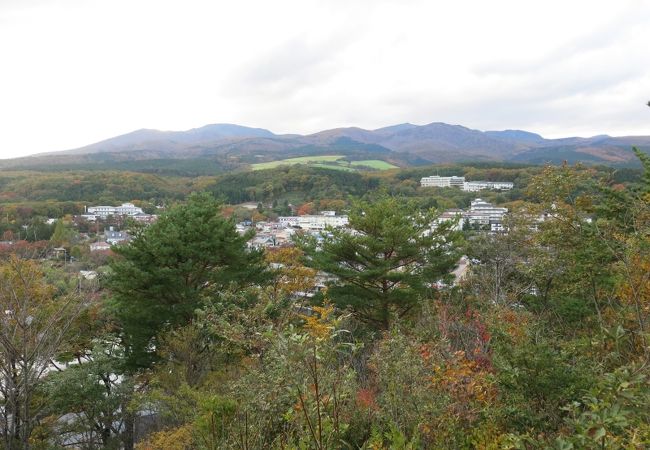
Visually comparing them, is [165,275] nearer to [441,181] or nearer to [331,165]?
[441,181]

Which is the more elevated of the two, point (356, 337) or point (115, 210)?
point (356, 337)

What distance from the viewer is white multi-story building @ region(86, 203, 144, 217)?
5759 centimetres

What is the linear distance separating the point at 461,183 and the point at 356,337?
7817cm

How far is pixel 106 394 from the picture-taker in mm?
7477

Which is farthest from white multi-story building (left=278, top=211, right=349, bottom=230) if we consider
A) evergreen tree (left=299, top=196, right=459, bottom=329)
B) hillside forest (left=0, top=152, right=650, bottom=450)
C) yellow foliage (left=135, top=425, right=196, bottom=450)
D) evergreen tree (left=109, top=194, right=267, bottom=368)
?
yellow foliage (left=135, top=425, right=196, bottom=450)

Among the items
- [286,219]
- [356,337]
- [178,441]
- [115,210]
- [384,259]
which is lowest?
[286,219]

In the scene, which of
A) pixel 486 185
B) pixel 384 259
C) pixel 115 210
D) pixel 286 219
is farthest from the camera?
pixel 486 185

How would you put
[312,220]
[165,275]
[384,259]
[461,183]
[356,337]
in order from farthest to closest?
1. [461,183]
2. [312,220]
3. [384,259]
4. [356,337]
5. [165,275]

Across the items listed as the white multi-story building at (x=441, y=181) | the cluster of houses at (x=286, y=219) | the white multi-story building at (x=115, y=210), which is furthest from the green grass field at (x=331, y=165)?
the cluster of houses at (x=286, y=219)

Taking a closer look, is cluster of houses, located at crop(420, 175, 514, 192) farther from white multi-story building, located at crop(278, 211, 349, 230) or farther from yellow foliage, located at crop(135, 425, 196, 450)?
yellow foliage, located at crop(135, 425, 196, 450)

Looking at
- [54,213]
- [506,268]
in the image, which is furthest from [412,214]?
[54,213]

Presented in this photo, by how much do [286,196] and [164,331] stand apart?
69268mm

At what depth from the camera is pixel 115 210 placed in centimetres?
5962

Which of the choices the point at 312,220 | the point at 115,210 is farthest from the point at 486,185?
the point at 115,210
